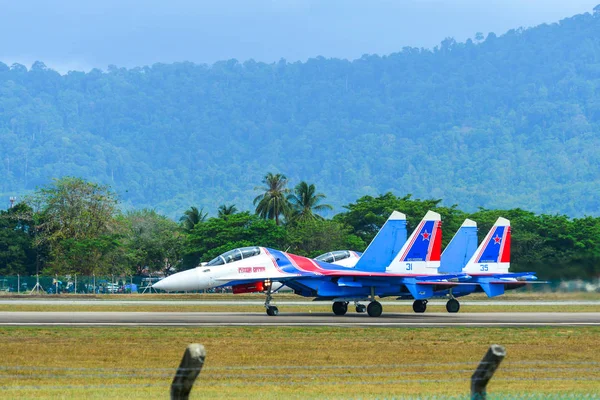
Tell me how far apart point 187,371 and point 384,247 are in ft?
99.7

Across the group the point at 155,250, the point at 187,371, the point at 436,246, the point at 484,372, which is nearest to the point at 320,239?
the point at 155,250

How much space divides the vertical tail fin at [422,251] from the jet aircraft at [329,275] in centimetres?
4

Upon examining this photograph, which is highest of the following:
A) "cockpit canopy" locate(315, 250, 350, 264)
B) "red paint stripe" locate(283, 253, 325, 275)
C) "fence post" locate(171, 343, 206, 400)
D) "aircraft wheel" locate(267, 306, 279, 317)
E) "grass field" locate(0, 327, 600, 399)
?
"cockpit canopy" locate(315, 250, 350, 264)

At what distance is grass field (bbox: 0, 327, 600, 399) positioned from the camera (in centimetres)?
1680

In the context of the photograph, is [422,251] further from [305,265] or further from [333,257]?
[305,265]

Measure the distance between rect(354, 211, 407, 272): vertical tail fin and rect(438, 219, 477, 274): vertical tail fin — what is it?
329 inches

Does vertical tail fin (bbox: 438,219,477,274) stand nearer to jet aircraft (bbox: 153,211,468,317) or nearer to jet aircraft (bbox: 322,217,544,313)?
jet aircraft (bbox: 322,217,544,313)

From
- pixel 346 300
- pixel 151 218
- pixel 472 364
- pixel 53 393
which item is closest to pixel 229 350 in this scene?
pixel 472 364

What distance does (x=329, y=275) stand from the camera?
126 feet

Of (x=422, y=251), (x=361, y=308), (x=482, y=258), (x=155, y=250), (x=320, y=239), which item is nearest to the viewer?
(x=422, y=251)

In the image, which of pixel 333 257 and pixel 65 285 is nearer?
pixel 333 257

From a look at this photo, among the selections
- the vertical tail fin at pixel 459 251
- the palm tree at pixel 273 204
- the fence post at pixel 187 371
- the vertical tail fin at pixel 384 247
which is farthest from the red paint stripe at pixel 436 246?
the palm tree at pixel 273 204

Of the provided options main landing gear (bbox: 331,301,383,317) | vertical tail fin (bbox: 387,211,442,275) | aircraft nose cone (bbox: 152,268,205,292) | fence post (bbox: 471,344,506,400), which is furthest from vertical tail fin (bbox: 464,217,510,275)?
fence post (bbox: 471,344,506,400)

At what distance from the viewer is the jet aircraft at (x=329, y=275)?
3822cm
